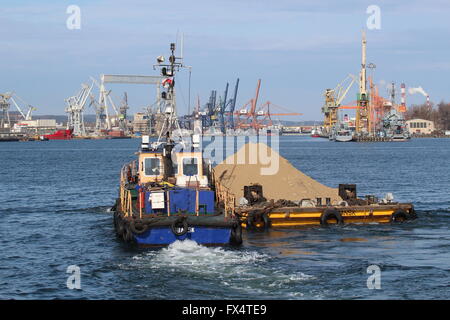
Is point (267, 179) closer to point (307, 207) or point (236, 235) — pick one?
point (307, 207)

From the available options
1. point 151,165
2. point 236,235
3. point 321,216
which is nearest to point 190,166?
point 151,165

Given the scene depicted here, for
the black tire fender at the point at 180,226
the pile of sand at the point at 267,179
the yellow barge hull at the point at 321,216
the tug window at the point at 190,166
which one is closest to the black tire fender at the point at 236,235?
the black tire fender at the point at 180,226

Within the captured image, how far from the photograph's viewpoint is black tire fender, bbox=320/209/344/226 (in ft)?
110

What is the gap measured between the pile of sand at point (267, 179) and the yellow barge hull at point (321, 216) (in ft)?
10.5

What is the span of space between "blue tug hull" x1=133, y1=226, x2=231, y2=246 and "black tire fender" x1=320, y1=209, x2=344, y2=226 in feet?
26.7

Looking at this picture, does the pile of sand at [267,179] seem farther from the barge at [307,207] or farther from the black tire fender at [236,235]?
the black tire fender at [236,235]

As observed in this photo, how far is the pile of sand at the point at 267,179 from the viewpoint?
40.1m

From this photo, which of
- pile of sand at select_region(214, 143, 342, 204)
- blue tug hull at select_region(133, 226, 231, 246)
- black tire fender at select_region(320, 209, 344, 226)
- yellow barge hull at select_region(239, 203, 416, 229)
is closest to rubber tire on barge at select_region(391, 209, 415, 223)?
yellow barge hull at select_region(239, 203, 416, 229)

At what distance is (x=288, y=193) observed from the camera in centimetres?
4028

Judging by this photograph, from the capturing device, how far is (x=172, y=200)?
28156mm
